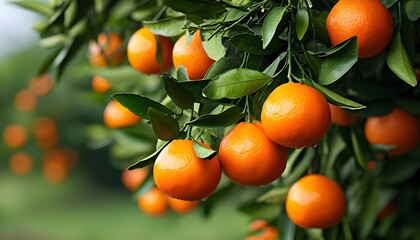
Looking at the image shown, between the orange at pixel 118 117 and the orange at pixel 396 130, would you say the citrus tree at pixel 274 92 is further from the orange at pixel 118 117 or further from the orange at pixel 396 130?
the orange at pixel 118 117

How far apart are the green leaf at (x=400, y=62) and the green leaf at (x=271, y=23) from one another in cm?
17

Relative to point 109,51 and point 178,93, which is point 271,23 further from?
point 109,51

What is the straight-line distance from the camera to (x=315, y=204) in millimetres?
945

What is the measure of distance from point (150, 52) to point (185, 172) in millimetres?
273

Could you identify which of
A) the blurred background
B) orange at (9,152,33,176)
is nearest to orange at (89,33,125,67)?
the blurred background

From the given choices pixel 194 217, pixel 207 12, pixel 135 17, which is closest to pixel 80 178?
pixel 194 217

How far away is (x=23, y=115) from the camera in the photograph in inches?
183

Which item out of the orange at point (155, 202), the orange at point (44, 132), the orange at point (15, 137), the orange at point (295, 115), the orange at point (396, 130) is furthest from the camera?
the orange at point (44, 132)

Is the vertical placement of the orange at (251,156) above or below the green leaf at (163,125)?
below

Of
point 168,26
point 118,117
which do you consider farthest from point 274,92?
point 118,117

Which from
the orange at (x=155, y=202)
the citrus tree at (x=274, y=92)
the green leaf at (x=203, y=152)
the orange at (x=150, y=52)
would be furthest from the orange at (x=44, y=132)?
the green leaf at (x=203, y=152)

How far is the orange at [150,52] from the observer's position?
Result: 939 millimetres

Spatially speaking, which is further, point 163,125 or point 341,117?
point 341,117

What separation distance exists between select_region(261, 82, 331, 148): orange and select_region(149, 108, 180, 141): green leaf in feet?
0.37
